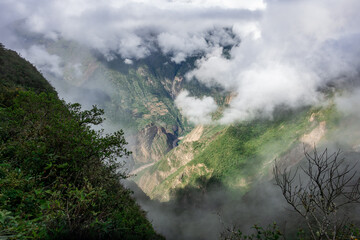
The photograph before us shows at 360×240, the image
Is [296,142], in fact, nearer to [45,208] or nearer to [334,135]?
[334,135]

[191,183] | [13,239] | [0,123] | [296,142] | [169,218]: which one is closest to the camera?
[13,239]

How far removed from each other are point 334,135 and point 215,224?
107 m

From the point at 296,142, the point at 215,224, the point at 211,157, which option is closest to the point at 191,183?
the point at 211,157

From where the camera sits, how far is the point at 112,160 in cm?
1878

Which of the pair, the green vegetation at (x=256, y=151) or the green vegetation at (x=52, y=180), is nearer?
the green vegetation at (x=52, y=180)

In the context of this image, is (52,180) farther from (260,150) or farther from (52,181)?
(260,150)

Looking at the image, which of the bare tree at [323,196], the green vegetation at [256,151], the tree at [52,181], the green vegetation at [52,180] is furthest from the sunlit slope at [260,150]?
the green vegetation at [52,180]

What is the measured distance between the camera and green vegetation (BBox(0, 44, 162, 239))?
8.06 m

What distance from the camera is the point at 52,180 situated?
12.9 metres

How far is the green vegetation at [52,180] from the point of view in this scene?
8.06 meters

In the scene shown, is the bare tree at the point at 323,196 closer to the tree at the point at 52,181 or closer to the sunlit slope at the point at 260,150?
the tree at the point at 52,181

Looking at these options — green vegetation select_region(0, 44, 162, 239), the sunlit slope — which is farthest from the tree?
the sunlit slope

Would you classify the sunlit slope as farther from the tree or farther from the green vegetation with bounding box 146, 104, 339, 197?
the tree

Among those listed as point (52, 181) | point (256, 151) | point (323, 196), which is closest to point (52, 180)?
point (52, 181)
